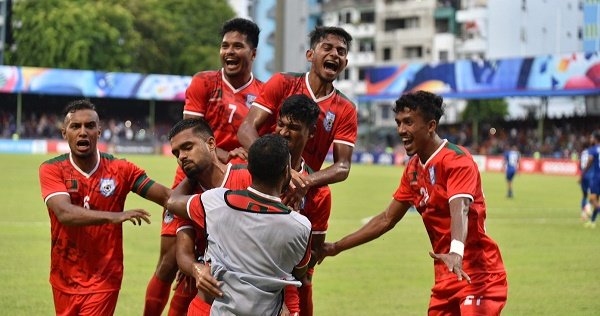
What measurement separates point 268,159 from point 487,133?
65.1m

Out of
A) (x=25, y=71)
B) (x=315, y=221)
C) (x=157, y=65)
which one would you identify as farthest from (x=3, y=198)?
(x=157, y=65)

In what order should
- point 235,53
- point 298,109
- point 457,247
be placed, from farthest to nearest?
point 235,53
point 298,109
point 457,247

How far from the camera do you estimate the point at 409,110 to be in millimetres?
7797

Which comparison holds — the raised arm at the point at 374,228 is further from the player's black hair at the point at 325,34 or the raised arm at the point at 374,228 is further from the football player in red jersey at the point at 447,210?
the player's black hair at the point at 325,34

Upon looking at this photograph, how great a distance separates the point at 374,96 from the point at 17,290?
56.8 m

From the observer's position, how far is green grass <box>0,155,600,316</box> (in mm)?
12852

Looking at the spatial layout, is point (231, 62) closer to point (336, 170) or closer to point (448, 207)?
point (336, 170)

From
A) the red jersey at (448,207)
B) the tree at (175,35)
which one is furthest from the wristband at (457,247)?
the tree at (175,35)

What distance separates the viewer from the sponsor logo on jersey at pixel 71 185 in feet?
26.4

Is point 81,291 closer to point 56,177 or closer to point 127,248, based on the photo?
point 56,177

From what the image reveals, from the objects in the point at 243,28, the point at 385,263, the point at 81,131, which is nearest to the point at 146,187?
the point at 81,131

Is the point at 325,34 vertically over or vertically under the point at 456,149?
over

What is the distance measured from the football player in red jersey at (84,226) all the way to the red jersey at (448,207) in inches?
82.4

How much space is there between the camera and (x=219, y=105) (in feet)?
30.2
